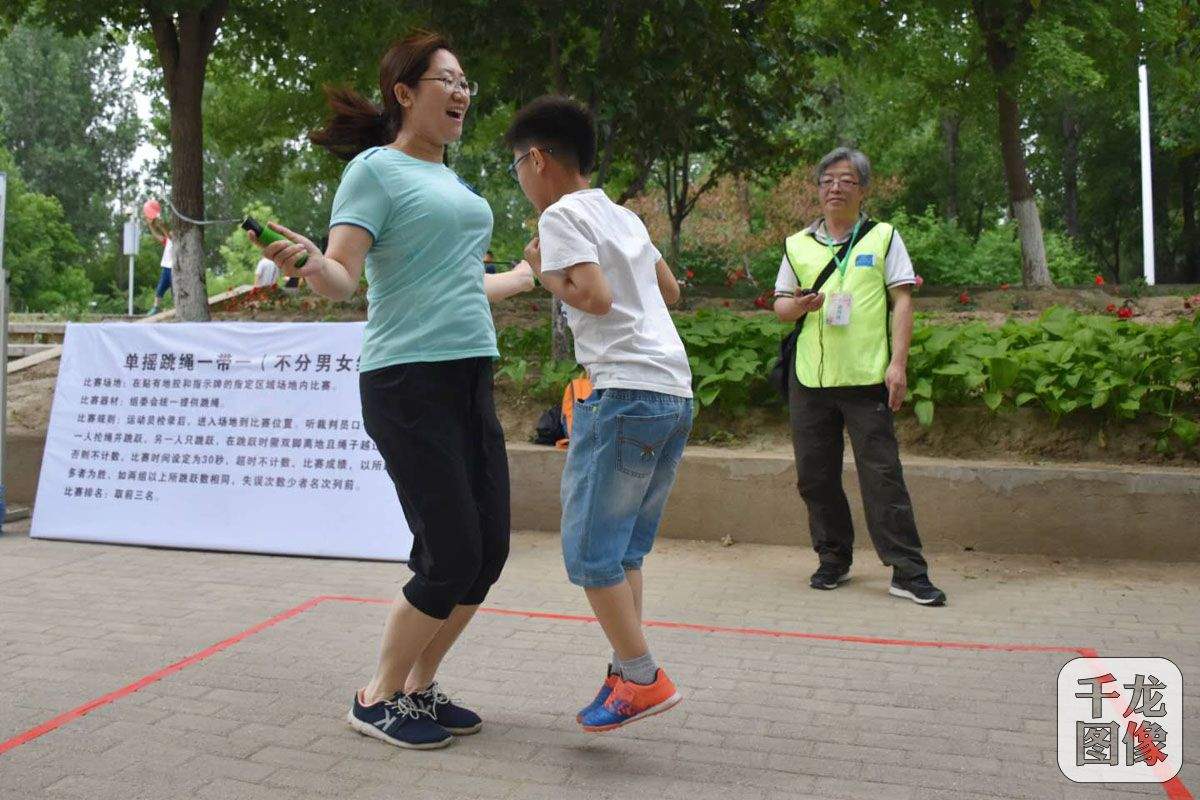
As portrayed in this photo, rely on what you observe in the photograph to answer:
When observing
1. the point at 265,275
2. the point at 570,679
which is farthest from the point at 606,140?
the point at 570,679

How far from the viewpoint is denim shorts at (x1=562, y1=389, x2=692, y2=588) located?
3312 mm

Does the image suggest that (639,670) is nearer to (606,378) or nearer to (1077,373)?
(606,378)

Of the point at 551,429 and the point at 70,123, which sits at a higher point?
the point at 70,123

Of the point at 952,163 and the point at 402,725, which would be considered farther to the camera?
the point at 952,163

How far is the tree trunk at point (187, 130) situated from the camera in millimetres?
11117

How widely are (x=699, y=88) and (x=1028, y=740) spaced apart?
7433mm

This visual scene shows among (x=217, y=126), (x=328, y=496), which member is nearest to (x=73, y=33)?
(x=217, y=126)

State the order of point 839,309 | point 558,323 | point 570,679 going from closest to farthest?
1. point 570,679
2. point 839,309
3. point 558,323

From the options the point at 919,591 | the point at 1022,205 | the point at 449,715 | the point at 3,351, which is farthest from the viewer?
the point at 1022,205

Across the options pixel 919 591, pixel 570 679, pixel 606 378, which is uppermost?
pixel 606 378

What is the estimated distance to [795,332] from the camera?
19.1 ft

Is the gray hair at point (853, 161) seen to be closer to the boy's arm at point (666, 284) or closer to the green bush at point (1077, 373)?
the green bush at point (1077, 373)

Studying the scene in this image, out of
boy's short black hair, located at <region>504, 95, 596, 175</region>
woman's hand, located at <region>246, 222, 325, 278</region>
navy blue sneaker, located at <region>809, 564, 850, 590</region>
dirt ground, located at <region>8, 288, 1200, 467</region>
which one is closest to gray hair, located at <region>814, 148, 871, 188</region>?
navy blue sneaker, located at <region>809, 564, 850, 590</region>

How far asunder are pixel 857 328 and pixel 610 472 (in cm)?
257
